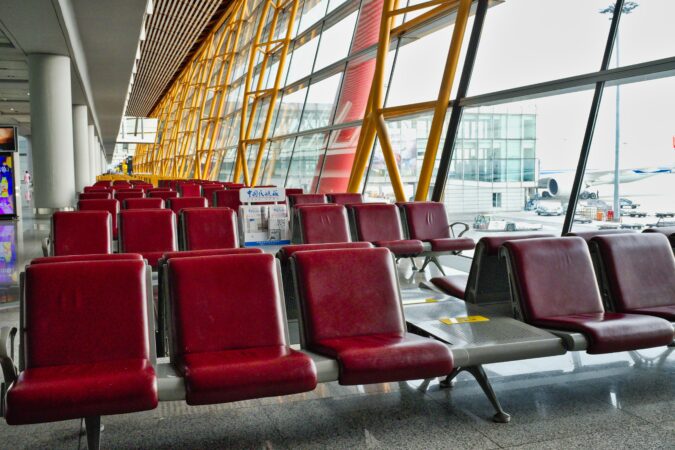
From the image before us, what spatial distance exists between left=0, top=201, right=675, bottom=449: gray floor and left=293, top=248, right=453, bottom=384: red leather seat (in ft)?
1.03

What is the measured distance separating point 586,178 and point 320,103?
9.99 metres

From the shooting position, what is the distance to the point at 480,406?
3.33 meters

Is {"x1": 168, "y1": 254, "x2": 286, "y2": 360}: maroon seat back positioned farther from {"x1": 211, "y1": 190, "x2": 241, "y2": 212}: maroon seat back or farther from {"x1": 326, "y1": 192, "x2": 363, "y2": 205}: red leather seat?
{"x1": 211, "y1": 190, "x2": 241, "y2": 212}: maroon seat back

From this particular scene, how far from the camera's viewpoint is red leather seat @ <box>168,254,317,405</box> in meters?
2.74

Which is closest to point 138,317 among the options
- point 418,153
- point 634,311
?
point 634,311

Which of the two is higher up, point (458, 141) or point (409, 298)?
point (458, 141)

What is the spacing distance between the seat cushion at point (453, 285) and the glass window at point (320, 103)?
1071cm

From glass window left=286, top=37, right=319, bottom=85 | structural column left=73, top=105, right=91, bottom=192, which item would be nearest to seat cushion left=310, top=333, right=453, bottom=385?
glass window left=286, top=37, right=319, bottom=85

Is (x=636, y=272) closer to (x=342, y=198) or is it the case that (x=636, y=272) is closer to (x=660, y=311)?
(x=660, y=311)

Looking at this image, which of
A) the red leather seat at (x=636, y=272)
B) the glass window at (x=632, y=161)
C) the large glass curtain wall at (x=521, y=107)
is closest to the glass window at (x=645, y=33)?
the large glass curtain wall at (x=521, y=107)

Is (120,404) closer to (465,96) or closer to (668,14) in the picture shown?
(668,14)

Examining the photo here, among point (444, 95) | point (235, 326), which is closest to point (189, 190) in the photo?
point (444, 95)

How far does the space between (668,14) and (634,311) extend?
3.62 meters

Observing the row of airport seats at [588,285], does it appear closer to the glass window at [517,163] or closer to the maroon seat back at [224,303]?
the maroon seat back at [224,303]
